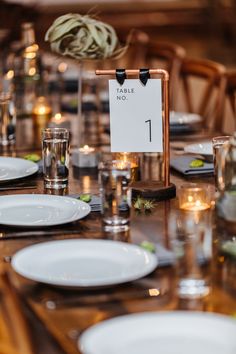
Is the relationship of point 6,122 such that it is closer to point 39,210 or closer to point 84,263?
point 39,210

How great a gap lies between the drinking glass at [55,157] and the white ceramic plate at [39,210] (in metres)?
0.19

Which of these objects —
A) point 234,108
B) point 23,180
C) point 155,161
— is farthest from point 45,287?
point 234,108

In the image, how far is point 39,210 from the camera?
6.54 ft

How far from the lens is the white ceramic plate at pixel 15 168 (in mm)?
2335

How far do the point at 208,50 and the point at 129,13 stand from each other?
81 cm

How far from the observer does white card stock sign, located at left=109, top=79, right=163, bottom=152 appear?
206 cm

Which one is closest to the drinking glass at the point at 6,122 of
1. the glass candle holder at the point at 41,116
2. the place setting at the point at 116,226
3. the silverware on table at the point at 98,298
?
the place setting at the point at 116,226

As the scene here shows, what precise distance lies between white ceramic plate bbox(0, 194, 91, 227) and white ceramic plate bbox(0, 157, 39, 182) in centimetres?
25

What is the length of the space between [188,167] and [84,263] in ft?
2.99

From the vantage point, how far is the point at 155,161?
2.53 meters

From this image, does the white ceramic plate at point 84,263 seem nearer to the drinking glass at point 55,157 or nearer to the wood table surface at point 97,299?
the wood table surface at point 97,299

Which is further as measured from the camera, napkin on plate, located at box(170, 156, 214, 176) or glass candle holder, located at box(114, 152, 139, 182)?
napkin on plate, located at box(170, 156, 214, 176)

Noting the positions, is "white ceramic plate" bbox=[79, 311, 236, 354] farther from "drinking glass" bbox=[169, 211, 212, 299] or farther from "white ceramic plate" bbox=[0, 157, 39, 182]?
"white ceramic plate" bbox=[0, 157, 39, 182]

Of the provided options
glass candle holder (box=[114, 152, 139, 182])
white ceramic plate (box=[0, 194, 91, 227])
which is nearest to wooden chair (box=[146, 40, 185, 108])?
glass candle holder (box=[114, 152, 139, 182])
